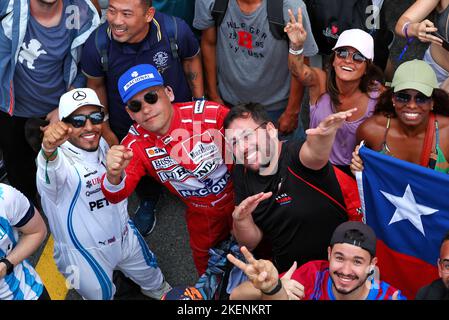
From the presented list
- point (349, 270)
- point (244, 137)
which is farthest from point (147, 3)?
point (349, 270)

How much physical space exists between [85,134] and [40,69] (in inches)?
36.3

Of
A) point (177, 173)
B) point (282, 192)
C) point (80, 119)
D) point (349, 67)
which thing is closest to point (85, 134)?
point (80, 119)

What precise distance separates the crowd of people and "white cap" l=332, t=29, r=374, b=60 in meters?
0.01

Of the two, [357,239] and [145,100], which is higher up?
[145,100]

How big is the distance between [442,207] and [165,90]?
1923mm

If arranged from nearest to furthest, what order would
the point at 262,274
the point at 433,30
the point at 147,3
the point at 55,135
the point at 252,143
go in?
1. the point at 262,274
2. the point at 55,135
3. the point at 252,143
4. the point at 433,30
5. the point at 147,3

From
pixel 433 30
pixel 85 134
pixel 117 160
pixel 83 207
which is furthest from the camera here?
pixel 433 30

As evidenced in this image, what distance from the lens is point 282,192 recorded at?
4391 mm

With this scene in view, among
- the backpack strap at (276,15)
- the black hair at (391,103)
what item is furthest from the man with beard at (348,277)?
the backpack strap at (276,15)

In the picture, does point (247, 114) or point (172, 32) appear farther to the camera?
point (172, 32)

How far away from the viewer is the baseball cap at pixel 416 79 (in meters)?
4.58

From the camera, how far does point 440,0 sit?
5.16 metres

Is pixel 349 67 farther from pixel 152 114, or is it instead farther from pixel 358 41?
pixel 152 114

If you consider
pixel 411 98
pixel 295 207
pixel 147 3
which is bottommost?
pixel 295 207
